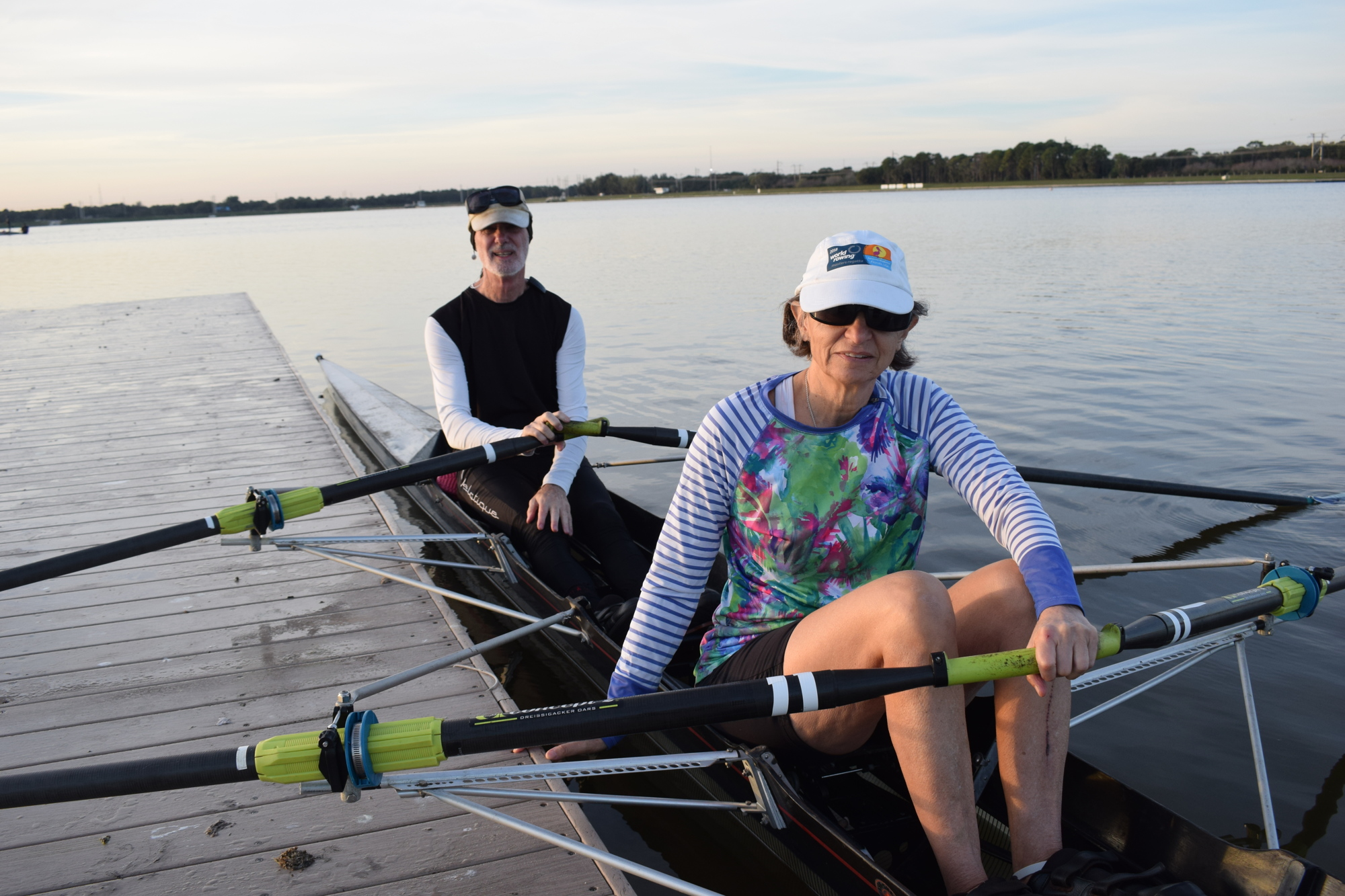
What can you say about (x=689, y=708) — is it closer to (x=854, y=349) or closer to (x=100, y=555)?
(x=854, y=349)

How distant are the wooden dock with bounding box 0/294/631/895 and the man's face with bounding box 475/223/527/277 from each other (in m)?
1.72

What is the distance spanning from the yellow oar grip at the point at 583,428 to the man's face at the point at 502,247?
34.5 inches

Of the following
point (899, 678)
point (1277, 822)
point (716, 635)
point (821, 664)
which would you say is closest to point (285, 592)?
point (716, 635)

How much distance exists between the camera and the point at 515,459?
15.5 ft

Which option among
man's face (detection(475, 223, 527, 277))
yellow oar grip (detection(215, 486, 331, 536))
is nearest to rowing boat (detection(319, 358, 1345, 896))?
yellow oar grip (detection(215, 486, 331, 536))

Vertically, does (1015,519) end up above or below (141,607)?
above

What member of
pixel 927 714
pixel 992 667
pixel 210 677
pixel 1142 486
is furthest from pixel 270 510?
pixel 1142 486

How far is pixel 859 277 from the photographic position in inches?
88.3

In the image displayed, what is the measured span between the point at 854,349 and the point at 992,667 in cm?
84

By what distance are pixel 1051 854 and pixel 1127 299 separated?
16014mm

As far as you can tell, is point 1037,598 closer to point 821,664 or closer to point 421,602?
point 821,664

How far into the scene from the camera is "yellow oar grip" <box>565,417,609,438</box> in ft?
13.9

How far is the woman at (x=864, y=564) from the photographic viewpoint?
2.00 m

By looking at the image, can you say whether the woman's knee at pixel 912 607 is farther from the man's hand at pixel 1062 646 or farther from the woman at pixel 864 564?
the man's hand at pixel 1062 646
